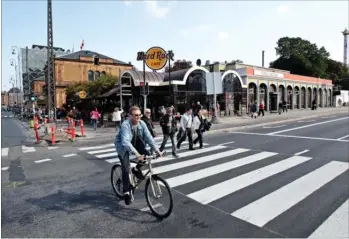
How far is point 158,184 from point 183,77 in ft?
69.6

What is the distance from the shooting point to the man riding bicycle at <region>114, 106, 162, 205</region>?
512cm

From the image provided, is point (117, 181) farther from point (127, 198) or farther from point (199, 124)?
point (199, 124)

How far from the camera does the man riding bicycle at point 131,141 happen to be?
5125 millimetres

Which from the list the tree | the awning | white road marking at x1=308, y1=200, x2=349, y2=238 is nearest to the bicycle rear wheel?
white road marking at x1=308, y1=200, x2=349, y2=238

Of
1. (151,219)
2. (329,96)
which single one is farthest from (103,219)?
(329,96)

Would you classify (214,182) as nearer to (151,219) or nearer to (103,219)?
(151,219)

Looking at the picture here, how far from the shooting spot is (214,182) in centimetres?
695

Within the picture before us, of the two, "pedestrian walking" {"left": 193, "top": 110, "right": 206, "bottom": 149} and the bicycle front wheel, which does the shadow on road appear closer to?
the bicycle front wheel

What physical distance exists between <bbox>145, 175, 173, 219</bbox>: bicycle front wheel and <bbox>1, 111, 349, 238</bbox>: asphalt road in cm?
17

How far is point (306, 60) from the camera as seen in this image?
7212cm

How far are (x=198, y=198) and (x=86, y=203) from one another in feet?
7.01

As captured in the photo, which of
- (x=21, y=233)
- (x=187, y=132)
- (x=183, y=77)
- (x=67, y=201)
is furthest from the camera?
(x=183, y=77)

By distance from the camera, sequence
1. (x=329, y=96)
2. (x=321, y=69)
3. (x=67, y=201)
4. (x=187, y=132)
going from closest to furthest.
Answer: (x=67, y=201) → (x=187, y=132) → (x=329, y=96) → (x=321, y=69)

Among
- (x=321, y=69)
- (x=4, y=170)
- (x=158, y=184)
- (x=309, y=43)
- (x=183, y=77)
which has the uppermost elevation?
(x=309, y=43)
